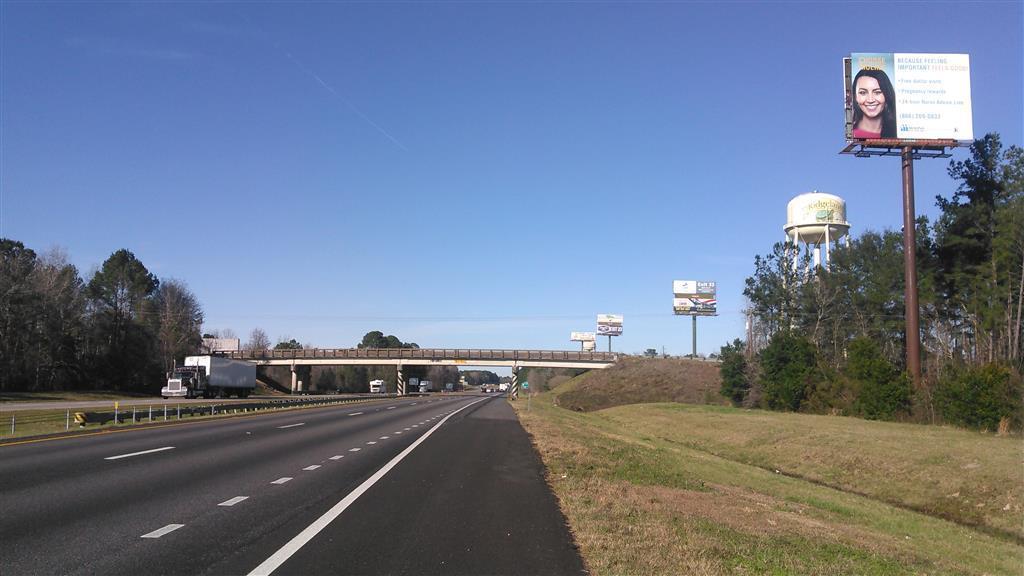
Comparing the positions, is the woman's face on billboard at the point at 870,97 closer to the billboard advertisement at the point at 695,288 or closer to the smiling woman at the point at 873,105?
the smiling woman at the point at 873,105

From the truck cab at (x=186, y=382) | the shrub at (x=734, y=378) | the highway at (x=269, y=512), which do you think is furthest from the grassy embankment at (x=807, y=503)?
the truck cab at (x=186, y=382)

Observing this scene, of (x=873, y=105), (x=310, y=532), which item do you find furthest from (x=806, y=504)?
(x=873, y=105)

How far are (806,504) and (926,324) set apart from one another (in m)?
42.0

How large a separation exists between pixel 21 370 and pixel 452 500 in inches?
2863

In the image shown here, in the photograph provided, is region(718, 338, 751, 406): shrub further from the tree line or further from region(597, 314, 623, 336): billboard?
region(597, 314, 623, 336): billboard

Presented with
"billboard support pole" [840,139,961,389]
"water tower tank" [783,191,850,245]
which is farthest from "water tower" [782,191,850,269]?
"billboard support pole" [840,139,961,389]

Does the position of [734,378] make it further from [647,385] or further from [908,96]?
[908,96]

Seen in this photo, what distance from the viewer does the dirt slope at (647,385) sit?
258 ft

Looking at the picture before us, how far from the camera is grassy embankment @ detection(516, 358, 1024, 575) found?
8289mm

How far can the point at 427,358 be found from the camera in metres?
109

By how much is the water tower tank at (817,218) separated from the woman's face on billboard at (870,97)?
2551cm

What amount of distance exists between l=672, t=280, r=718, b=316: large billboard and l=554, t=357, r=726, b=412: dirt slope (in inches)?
353

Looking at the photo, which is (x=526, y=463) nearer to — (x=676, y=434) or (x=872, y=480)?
(x=872, y=480)

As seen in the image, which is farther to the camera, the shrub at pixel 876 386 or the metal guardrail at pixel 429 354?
the metal guardrail at pixel 429 354
